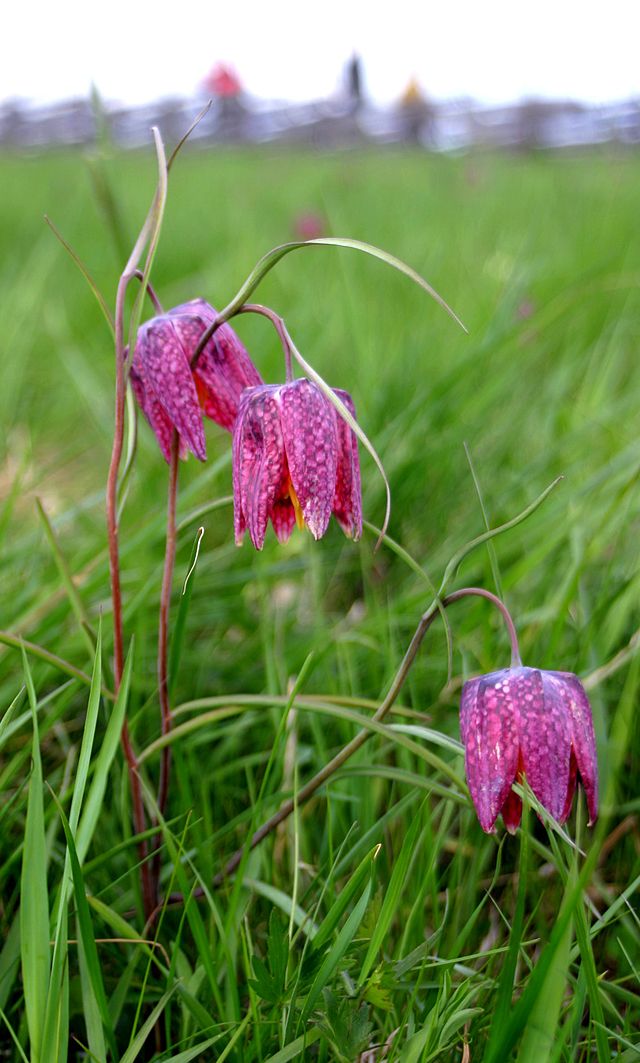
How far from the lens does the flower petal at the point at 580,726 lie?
0.70 metres

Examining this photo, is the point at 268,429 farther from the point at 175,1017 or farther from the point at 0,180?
the point at 0,180

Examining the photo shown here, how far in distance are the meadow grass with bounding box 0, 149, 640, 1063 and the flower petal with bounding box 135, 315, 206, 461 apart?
0.17m

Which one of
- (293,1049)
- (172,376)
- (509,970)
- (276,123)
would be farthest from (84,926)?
(276,123)

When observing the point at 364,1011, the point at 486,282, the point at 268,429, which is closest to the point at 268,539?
the point at 268,429

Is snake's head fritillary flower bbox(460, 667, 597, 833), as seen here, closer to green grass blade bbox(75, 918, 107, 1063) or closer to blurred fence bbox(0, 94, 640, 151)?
green grass blade bbox(75, 918, 107, 1063)

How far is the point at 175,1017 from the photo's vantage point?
799 mm

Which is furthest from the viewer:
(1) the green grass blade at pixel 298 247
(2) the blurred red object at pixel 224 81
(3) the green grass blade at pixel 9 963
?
(2) the blurred red object at pixel 224 81

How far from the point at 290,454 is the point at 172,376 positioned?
104mm

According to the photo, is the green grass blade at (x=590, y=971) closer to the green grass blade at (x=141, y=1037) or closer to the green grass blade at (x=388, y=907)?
the green grass blade at (x=388, y=907)

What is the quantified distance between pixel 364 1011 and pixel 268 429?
37 centimetres

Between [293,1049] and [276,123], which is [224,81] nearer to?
[293,1049]

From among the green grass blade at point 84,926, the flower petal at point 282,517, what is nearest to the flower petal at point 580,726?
the flower petal at point 282,517

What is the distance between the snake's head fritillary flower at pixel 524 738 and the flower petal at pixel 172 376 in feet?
0.86

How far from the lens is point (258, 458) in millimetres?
736
